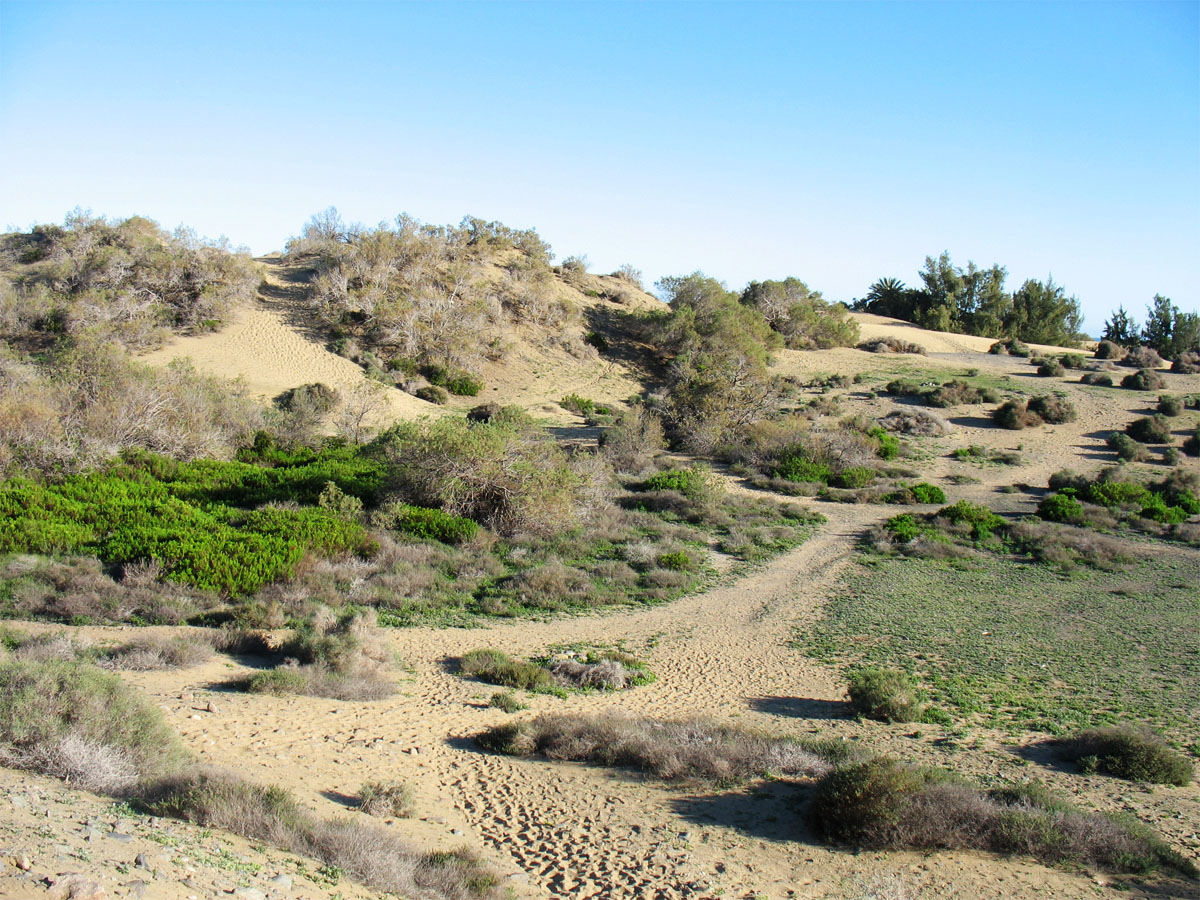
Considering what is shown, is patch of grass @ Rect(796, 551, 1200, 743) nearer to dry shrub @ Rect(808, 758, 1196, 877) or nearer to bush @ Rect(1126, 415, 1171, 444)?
dry shrub @ Rect(808, 758, 1196, 877)

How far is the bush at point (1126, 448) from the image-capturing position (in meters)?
29.3

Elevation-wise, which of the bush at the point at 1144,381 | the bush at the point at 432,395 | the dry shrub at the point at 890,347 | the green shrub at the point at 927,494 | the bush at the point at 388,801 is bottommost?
the bush at the point at 388,801

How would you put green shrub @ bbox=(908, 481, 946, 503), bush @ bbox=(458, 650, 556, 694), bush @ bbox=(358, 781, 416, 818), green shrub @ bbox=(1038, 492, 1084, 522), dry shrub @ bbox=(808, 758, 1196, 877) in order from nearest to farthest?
dry shrub @ bbox=(808, 758, 1196, 877), bush @ bbox=(358, 781, 416, 818), bush @ bbox=(458, 650, 556, 694), green shrub @ bbox=(1038, 492, 1084, 522), green shrub @ bbox=(908, 481, 946, 503)

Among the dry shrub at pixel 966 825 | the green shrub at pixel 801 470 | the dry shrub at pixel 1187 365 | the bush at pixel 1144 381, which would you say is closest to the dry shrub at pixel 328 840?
the dry shrub at pixel 966 825

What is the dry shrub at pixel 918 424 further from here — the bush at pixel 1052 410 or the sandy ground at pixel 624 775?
the sandy ground at pixel 624 775

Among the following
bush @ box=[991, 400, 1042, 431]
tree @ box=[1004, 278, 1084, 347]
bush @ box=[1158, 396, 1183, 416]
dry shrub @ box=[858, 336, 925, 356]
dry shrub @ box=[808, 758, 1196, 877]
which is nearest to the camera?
dry shrub @ box=[808, 758, 1196, 877]

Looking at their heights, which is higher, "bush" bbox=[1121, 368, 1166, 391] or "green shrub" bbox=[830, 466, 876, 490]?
"bush" bbox=[1121, 368, 1166, 391]

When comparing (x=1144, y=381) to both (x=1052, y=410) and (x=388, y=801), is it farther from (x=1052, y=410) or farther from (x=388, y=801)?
(x=388, y=801)

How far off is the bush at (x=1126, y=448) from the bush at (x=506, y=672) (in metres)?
27.6

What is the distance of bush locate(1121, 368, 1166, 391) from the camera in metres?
37.2

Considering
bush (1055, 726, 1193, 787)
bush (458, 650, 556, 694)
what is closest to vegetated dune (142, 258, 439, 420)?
bush (458, 650, 556, 694)

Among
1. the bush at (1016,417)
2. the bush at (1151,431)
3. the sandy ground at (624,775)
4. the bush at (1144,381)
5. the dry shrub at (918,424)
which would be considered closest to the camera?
the sandy ground at (624,775)

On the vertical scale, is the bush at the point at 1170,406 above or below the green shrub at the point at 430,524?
above

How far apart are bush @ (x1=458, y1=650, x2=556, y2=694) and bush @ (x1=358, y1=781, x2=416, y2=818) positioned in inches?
125
